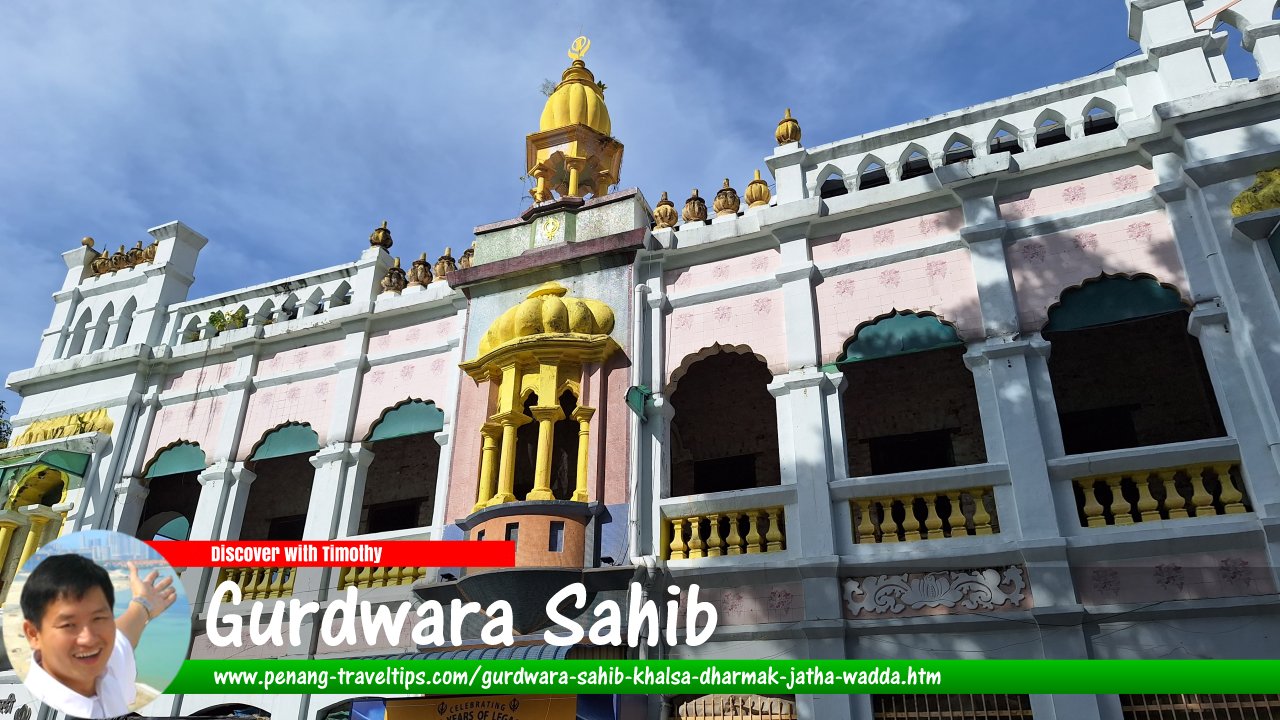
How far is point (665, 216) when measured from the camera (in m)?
12.5

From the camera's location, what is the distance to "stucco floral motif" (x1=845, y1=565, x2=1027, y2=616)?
345 inches

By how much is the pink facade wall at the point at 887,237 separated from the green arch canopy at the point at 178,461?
9.71 meters

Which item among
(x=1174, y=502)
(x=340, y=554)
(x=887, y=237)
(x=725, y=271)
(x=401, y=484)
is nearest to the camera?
(x=1174, y=502)

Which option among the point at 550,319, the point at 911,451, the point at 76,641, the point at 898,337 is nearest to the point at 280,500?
the point at 550,319

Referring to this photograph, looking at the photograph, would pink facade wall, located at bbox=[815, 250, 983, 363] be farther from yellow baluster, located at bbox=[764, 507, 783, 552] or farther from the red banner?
the red banner

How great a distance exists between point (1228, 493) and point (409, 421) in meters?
9.68

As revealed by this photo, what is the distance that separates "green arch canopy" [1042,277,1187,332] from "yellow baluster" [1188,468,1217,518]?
1.79 meters

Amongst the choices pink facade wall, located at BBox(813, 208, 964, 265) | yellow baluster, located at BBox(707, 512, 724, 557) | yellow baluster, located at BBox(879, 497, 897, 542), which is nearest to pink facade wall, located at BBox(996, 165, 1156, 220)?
pink facade wall, located at BBox(813, 208, 964, 265)

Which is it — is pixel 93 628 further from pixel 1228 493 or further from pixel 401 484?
pixel 1228 493

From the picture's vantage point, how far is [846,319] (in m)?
10.7

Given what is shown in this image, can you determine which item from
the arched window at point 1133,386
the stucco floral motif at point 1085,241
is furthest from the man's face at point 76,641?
the arched window at point 1133,386

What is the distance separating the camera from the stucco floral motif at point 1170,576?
8.27 meters

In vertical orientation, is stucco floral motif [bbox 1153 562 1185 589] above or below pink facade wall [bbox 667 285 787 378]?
below

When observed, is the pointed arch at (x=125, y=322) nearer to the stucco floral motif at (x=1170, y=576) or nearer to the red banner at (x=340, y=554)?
the red banner at (x=340, y=554)
